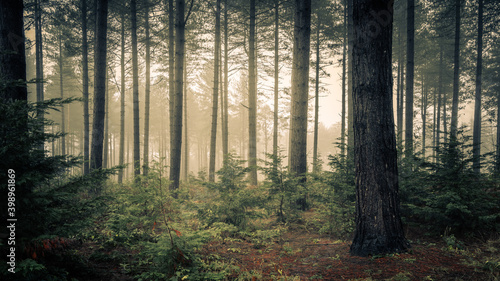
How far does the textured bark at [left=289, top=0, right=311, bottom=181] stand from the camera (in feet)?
26.4

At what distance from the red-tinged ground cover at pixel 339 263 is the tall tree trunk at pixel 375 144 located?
331 mm

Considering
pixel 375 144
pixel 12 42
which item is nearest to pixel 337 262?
pixel 375 144

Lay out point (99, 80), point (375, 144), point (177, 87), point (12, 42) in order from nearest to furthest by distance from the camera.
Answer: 1. point (375, 144)
2. point (12, 42)
3. point (99, 80)
4. point (177, 87)

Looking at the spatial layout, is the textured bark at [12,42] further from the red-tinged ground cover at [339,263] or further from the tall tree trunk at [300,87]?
the tall tree trunk at [300,87]

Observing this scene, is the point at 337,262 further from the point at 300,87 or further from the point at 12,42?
the point at 12,42

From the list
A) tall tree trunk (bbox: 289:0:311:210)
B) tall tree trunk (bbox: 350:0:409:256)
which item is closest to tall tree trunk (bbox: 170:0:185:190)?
tall tree trunk (bbox: 289:0:311:210)

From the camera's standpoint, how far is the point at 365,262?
3.62 m

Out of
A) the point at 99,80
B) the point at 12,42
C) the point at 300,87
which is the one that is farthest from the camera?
the point at 99,80

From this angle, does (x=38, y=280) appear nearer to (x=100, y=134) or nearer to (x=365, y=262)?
(x=365, y=262)

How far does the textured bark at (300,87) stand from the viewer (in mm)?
8047

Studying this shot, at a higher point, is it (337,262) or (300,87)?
(300,87)

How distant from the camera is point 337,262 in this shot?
149 inches

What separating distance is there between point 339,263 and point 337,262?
0.06 m

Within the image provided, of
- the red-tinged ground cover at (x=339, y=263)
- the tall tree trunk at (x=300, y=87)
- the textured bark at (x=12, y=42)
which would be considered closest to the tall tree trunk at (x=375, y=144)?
the red-tinged ground cover at (x=339, y=263)
